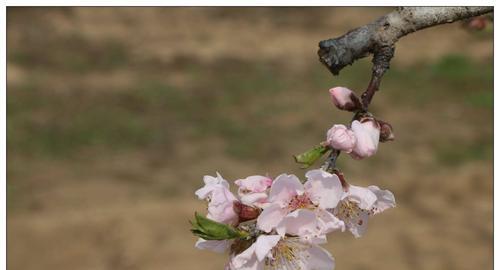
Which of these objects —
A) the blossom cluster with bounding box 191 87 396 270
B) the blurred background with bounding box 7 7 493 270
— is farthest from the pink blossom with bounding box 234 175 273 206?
the blurred background with bounding box 7 7 493 270

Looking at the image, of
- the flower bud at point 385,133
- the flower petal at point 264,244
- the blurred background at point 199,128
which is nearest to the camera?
the flower petal at point 264,244

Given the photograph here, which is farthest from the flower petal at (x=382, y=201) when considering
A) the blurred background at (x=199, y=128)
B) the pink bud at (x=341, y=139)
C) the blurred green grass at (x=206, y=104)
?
the blurred green grass at (x=206, y=104)

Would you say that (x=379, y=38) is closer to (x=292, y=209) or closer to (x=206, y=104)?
(x=292, y=209)

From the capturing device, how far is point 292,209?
1000 mm

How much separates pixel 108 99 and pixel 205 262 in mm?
2949

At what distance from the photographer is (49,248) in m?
7.12

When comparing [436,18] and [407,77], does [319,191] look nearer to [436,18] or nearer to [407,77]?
[436,18]

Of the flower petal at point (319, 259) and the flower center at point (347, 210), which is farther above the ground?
the flower center at point (347, 210)

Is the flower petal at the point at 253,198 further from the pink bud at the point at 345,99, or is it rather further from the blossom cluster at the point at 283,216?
the pink bud at the point at 345,99

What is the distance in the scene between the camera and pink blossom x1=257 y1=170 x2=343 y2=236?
3.26ft

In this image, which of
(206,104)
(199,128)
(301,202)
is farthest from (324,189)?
(206,104)

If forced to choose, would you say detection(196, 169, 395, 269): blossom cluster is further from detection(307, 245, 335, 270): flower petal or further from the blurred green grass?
the blurred green grass

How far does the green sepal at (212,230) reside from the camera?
100cm

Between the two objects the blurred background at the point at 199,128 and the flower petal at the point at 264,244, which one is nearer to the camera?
the flower petal at the point at 264,244
